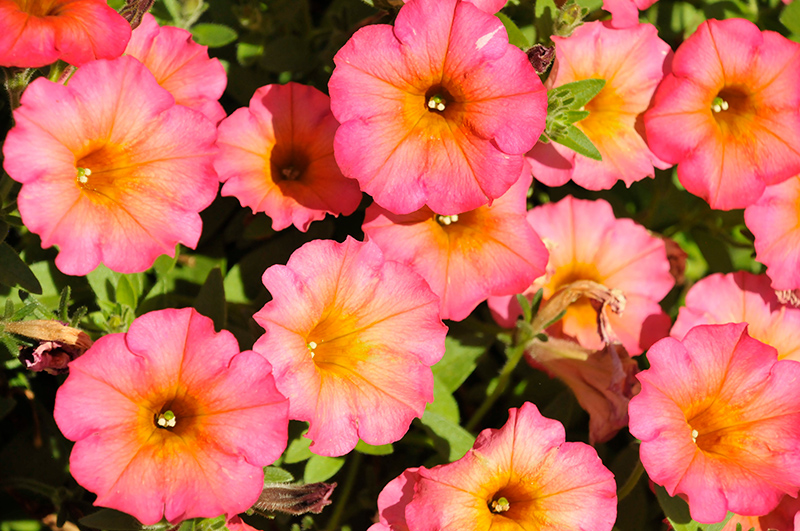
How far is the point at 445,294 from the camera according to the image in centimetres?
244

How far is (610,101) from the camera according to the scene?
9.11 ft

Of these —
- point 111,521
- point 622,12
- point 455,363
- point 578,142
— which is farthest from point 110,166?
point 622,12

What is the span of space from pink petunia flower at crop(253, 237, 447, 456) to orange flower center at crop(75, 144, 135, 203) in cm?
54

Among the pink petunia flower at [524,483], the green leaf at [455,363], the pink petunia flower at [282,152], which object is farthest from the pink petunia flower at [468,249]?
the pink petunia flower at [524,483]

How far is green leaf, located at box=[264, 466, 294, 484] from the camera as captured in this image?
7.27 feet

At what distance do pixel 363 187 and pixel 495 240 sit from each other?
1.89ft

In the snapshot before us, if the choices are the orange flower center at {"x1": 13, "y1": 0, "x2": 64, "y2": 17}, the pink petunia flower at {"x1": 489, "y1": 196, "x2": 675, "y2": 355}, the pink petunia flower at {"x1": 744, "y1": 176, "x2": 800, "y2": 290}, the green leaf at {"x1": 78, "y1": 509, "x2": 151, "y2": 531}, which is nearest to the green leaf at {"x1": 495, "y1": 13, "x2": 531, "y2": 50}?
the pink petunia flower at {"x1": 489, "y1": 196, "x2": 675, "y2": 355}

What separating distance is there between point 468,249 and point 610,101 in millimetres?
844

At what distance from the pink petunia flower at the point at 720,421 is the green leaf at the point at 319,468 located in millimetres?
980

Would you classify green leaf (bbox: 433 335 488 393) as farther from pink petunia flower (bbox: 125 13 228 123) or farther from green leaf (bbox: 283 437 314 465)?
pink petunia flower (bbox: 125 13 228 123)

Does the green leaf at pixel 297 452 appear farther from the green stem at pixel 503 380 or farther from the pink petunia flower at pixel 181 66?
the pink petunia flower at pixel 181 66

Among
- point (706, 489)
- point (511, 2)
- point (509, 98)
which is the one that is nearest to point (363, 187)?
point (509, 98)

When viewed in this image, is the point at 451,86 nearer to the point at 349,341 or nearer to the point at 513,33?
the point at 513,33

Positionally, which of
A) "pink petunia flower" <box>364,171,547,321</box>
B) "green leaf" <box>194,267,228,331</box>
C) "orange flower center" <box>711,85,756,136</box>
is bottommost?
"green leaf" <box>194,267,228,331</box>
